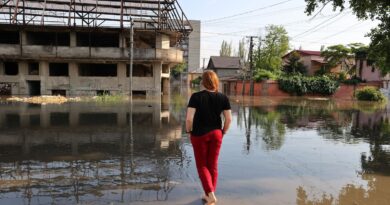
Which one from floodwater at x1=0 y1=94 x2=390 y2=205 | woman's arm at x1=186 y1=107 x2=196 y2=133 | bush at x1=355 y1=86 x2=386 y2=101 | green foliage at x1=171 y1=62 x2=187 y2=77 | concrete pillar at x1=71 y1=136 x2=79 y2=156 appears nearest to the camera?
woman's arm at x1=186 y1=107 x2=196 y2=133

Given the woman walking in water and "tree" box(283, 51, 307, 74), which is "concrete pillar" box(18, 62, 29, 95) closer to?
the woman walking in water

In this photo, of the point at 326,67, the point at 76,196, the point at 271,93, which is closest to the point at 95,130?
the point at 76,196

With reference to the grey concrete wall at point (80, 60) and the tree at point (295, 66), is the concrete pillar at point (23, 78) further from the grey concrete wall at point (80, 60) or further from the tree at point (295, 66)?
the tree at point (295, 66)

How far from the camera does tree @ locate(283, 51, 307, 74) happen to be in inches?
2509

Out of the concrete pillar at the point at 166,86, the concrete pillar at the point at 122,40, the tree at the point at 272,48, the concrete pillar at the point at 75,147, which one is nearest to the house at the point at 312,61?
the tree at the point at 272,48

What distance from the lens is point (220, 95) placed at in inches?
206

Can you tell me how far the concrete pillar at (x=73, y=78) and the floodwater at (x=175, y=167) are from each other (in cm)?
2677

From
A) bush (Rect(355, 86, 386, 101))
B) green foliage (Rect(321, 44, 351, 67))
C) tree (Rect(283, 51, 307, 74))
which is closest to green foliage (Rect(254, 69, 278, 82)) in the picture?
green foliage (Rect(321, 44, 351, 67))

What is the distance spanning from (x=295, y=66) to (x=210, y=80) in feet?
201

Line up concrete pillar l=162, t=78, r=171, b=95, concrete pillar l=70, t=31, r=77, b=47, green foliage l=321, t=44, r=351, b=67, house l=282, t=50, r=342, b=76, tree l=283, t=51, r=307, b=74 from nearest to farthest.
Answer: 1. concrete pillar l=70, t=31, r=77, b=47
2. concrete pillar l=162, t=78, r=171, b=95
3. green foliage l=321, t=44, r=351, b=67
4. tree l=283, t=51, r=307, b=74
5. house l=282, t=50, r=342, b=76

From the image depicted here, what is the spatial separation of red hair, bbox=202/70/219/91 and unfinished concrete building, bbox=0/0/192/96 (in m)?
33.2

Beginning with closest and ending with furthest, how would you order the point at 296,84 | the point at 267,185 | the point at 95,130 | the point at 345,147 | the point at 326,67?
1. the point at 267,185
2. the point at 345,147
3. the point at 95,130
4. the point at 296,84
5. the point at 326,67

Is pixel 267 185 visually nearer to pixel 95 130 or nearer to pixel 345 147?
pixel 345 147

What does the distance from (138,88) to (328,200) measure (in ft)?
115
